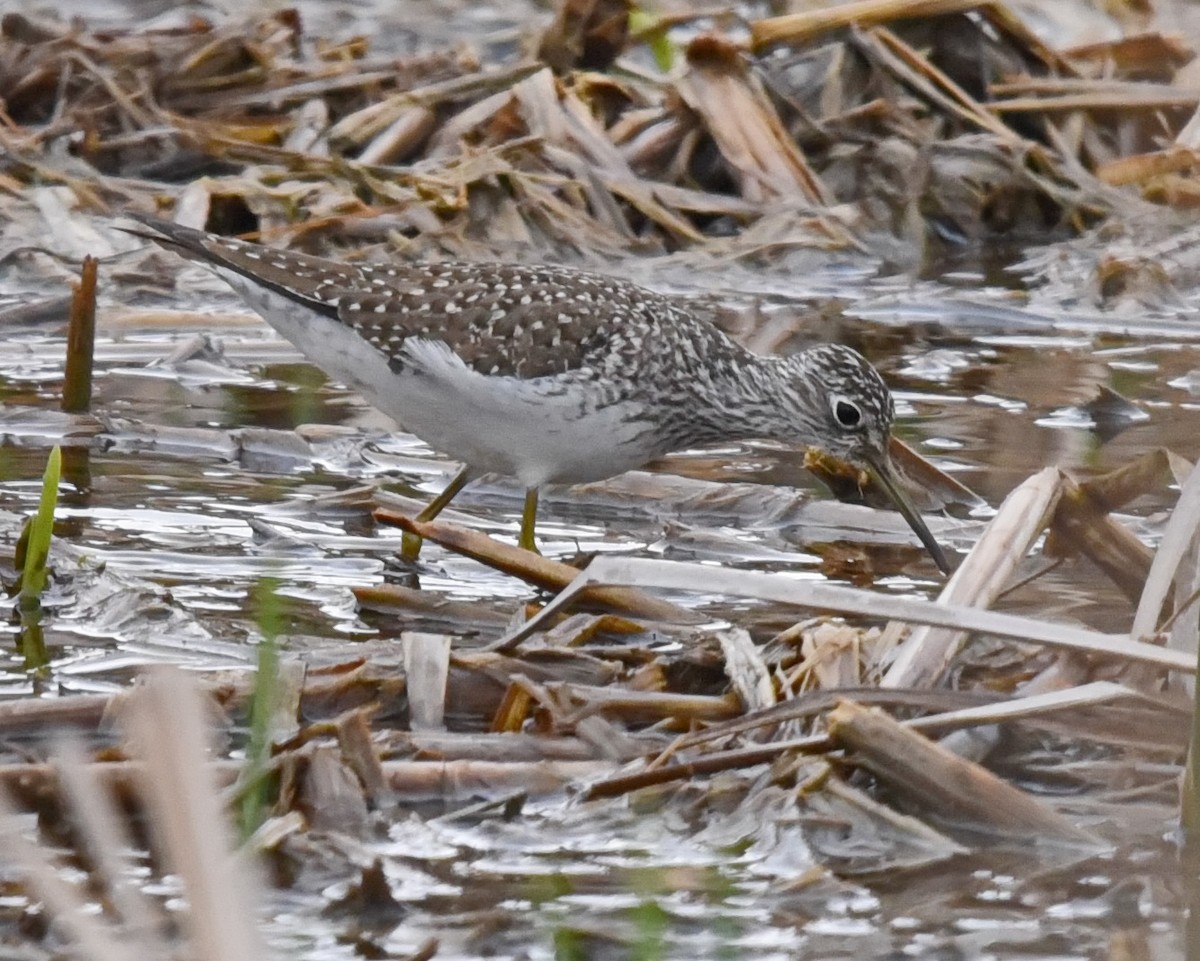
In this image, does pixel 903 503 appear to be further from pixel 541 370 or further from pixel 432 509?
pixel 432 509

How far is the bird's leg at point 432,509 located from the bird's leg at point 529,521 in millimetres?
320

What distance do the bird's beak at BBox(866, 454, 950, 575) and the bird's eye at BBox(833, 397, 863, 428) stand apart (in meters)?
0.16

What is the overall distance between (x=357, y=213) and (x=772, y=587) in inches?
286

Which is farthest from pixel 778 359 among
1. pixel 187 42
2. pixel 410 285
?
pixel 187 42

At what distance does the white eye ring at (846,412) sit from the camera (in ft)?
26.7

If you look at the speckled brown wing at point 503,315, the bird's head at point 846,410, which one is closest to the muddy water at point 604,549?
the bird's head at point 846,410

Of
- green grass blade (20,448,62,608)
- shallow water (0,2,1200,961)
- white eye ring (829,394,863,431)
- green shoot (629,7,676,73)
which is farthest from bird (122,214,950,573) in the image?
green shoot (629,7,676,73)

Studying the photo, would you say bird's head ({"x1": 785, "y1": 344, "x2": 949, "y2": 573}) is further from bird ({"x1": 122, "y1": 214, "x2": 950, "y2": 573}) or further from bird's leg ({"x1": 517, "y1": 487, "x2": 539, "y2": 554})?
bird's leg ({"x1": 517, "y1": 487, "x2": 539, "y2": 554})

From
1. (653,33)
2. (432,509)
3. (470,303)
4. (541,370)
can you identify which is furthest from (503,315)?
(653,33)

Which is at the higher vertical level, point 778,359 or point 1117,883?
point 778,359

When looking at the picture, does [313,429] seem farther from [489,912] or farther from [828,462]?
[489,912]

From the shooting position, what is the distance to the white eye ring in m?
8.13

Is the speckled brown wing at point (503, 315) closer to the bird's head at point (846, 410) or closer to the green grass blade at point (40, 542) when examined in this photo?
the bird's head at point (846, 410)

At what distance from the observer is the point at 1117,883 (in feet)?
15.4
